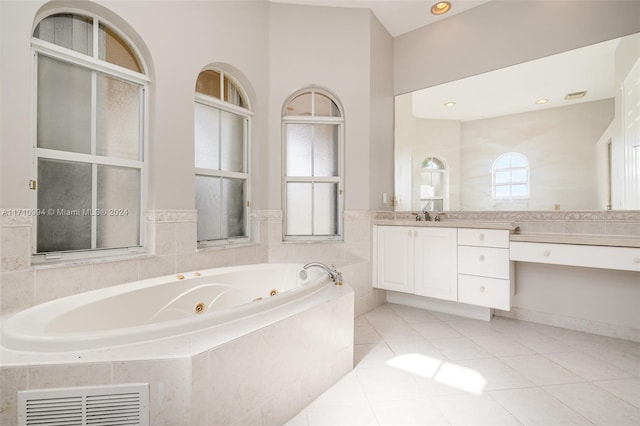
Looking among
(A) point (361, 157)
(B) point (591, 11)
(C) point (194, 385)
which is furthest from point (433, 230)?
(C) point (194, 385)

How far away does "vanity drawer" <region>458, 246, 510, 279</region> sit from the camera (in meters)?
2.38

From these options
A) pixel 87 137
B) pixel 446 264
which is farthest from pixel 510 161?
pixel 87 137

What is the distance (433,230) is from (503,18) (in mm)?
2050

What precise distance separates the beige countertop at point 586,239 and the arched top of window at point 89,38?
3104 mm

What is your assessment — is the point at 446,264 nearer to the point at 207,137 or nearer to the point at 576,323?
the point at 576,323

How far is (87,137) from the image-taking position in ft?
6.07

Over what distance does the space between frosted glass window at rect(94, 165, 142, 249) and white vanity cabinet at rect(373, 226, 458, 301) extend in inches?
83.0

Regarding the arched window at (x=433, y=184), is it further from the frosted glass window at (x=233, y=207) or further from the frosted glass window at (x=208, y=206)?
the frosted glass window at (x=208, y=206)

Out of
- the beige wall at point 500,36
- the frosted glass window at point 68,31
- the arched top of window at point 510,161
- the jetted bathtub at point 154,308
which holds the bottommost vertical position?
the jetted bathtub at point 154,308

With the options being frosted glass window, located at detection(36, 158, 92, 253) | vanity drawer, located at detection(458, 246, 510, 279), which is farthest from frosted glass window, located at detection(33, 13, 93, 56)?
vanity drawer, located at detection(458, 246, 510, 279)

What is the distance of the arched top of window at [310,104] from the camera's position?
307 centimetres

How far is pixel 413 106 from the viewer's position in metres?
3.29

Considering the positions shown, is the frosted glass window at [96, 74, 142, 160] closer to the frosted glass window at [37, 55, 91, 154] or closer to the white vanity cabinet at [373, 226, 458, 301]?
the frosted glass window at [37, 55, 91, 154]

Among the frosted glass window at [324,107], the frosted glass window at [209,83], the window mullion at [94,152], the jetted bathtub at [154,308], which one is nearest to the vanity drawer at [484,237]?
the jetted bathtub at [154,308]
